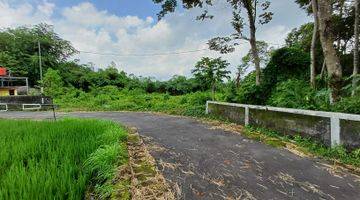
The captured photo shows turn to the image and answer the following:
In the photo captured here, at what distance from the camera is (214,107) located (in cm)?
917

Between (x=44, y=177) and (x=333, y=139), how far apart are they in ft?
13.0

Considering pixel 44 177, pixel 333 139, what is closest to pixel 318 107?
pixel 333 139

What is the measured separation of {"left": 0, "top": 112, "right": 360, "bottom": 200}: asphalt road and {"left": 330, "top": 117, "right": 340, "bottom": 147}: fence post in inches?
22.8

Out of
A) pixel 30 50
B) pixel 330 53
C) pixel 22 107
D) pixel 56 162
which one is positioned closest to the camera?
pixel 56 162

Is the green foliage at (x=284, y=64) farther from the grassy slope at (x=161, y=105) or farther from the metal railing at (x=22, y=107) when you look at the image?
the metal railing at (x=22, y=107)

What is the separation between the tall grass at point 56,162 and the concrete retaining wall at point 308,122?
318 cm

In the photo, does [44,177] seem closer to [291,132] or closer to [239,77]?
[291,132]

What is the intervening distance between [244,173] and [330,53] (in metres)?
3.71

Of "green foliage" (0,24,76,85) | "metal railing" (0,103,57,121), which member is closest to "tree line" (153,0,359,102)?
"metal railing" (0,103,57,121)

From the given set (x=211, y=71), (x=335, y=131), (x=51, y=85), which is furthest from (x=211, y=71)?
(x=51, y=85)

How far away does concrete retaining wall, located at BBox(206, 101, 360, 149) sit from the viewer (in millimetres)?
3816

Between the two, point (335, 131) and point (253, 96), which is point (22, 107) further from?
point (335, 131)

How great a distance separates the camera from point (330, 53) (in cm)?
545

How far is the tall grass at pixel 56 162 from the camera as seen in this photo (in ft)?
7.36
